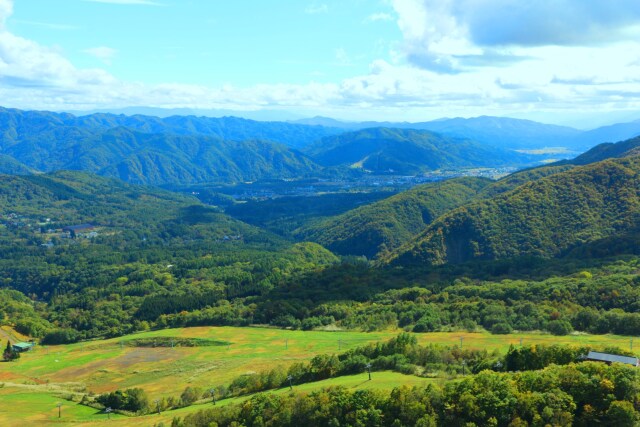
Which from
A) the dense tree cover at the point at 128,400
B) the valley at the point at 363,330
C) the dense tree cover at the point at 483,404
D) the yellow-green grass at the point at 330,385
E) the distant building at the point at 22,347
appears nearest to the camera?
the dense tree cover at the point at 483,404

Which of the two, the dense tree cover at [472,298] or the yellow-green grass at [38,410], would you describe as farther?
the dense tree cover at [472,298]

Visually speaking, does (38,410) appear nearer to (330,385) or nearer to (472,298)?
(330,385)

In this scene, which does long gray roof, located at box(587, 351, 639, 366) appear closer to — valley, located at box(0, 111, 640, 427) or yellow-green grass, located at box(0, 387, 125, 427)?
valley, located at box(0, 111, 640, 427)

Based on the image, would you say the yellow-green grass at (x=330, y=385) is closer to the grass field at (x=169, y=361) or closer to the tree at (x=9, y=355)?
the grass field at (x=169, y=361)

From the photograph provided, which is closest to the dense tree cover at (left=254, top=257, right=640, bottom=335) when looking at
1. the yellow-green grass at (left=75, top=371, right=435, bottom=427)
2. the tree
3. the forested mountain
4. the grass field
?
the grass field

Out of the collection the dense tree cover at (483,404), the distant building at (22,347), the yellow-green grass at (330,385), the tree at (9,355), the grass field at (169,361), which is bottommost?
the distant building at (22,347)

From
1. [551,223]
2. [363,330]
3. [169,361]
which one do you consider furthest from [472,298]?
[551,223]

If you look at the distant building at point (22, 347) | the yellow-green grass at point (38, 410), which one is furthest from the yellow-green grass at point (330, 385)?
the distant building at point (22, 347)
